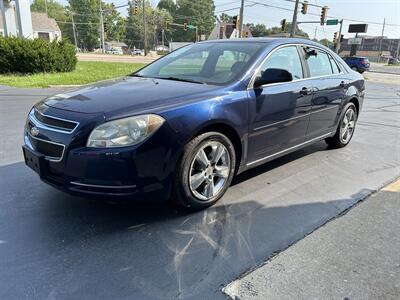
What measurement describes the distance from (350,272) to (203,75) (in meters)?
2.38

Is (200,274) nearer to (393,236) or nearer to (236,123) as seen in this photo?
(236,123)

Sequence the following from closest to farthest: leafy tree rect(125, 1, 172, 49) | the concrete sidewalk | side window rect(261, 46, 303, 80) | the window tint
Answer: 1. the concrete sidewalk
2. side window rect(261, 46, 303, 80)
3. the window tint
4. leafy tree rect(125, 1, 172, 49)

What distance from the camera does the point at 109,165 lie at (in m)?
2.81

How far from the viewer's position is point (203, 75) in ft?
13.0

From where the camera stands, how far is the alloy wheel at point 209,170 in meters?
3.33

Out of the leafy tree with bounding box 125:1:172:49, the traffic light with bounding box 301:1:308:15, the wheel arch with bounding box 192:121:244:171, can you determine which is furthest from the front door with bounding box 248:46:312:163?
the leafy tree with bounding box 125:1:172:49

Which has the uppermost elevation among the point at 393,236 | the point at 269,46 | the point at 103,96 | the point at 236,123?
the point at 269,46

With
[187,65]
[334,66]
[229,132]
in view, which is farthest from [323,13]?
[229,132]

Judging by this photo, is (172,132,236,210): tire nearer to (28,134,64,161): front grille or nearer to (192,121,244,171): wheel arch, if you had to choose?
(192,121,244,171): wheel arch

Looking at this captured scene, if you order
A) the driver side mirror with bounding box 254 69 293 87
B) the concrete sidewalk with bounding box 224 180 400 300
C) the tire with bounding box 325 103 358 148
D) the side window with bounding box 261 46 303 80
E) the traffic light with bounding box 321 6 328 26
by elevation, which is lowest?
the concrete sidewalk with bounding box 224 180 400 300

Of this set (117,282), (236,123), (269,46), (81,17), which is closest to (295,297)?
(117,282)

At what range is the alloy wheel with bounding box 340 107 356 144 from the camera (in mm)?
5713

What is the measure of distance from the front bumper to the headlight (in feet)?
0.13

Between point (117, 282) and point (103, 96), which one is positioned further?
point (103, 96)
